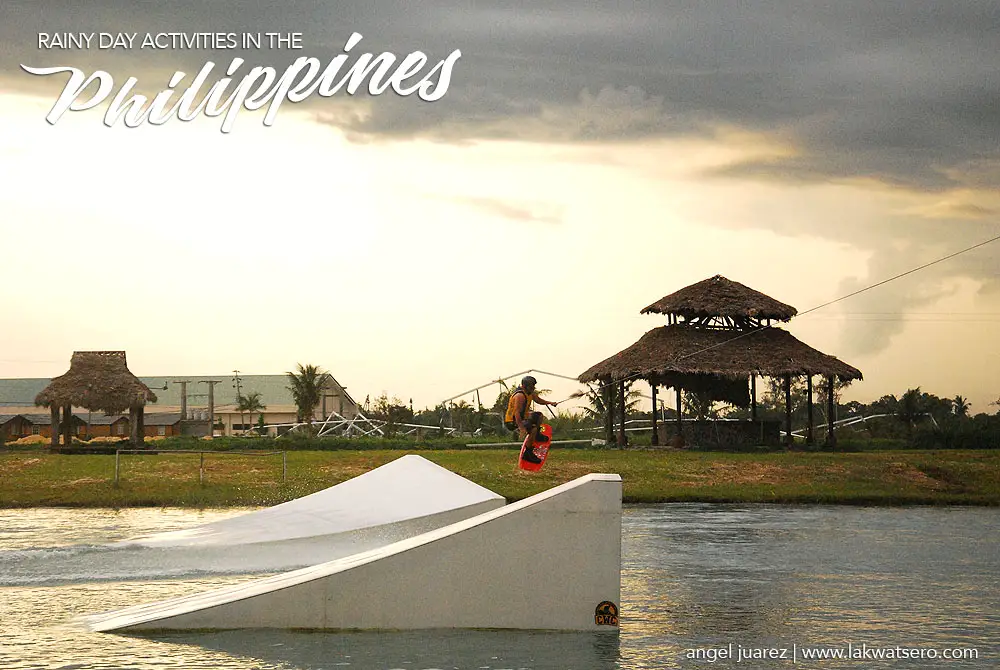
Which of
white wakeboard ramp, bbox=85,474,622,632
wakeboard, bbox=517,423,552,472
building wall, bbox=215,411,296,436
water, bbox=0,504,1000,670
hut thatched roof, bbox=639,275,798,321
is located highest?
hut thatched roof, bbox=639,275,798,321

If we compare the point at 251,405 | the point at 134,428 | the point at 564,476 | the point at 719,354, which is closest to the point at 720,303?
the point at 719,354

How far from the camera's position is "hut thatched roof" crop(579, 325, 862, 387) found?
37750 mm

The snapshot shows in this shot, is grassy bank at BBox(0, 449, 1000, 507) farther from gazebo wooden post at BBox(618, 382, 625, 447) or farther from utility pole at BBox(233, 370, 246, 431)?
utility pole at BBox(233, 370, 246, 431)

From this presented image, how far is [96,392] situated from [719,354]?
22.8 meters

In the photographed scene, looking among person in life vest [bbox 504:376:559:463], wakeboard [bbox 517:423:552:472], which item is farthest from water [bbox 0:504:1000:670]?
person in life vest [bbox 504:376:559:463]

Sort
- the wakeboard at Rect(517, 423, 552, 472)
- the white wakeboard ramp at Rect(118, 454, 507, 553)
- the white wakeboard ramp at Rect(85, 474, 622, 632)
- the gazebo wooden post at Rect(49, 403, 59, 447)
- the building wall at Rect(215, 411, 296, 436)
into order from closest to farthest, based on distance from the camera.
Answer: the white wakeboard ramp at Rect(85, 474, 622, 632), the wakeboard at Rect(517, 423, 552, 472), the white wakeboard ramp at Rect(118, 454, 507, 553), the gazebo wooden post at Rect(49, 403, 59, 447), the building wall at Rect(215, 411, 296, 436)

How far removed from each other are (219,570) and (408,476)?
3207mm

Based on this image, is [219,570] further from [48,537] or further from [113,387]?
[113,387]

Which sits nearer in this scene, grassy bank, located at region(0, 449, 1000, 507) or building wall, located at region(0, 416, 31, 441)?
grassy bank, located at region(0, 449, 1000, 507)

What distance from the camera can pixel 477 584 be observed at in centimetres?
852

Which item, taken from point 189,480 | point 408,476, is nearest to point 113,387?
point 189,480

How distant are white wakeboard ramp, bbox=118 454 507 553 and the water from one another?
0.67 m

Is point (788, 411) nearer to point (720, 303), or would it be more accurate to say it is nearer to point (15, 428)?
point (720, 303)

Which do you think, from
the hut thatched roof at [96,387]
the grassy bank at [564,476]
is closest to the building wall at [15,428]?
the hut thatched roof at [96,387]
